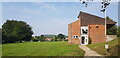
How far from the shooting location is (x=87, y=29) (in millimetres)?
Answer: 40000

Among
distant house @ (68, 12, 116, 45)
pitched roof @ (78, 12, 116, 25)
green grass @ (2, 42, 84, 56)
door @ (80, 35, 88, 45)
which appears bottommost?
green grass @ (2, 42, 84, 56)

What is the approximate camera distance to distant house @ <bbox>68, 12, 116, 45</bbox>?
38750 millimetres

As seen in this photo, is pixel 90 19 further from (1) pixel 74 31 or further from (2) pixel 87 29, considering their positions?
(1) pixel 74 31

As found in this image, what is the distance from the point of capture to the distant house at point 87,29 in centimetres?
3875

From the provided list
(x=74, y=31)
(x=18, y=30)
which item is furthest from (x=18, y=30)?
(x=74, y=31)

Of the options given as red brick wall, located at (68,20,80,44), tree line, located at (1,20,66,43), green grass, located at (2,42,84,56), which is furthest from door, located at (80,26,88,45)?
tree line, located at (1,20,66,43)

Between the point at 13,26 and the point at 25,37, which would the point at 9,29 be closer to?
the point at 13,26

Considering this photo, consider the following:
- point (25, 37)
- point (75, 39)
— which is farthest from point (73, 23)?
point (25, 37)

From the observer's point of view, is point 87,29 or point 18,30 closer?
point 87,29

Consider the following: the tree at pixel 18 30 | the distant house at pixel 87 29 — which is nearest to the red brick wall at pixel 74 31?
the distant house at pixel 87 29

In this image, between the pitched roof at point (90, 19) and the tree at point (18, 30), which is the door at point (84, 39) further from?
the tree at point (18, 30)

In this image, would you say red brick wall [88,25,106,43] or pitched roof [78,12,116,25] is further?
pitched roof [78,12,116,25]

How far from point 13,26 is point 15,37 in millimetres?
11687

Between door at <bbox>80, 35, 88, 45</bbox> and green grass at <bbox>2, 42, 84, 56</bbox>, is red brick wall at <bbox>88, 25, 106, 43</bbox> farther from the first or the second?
green grass at <bbox>2, 42, 84, 56</bbox>
